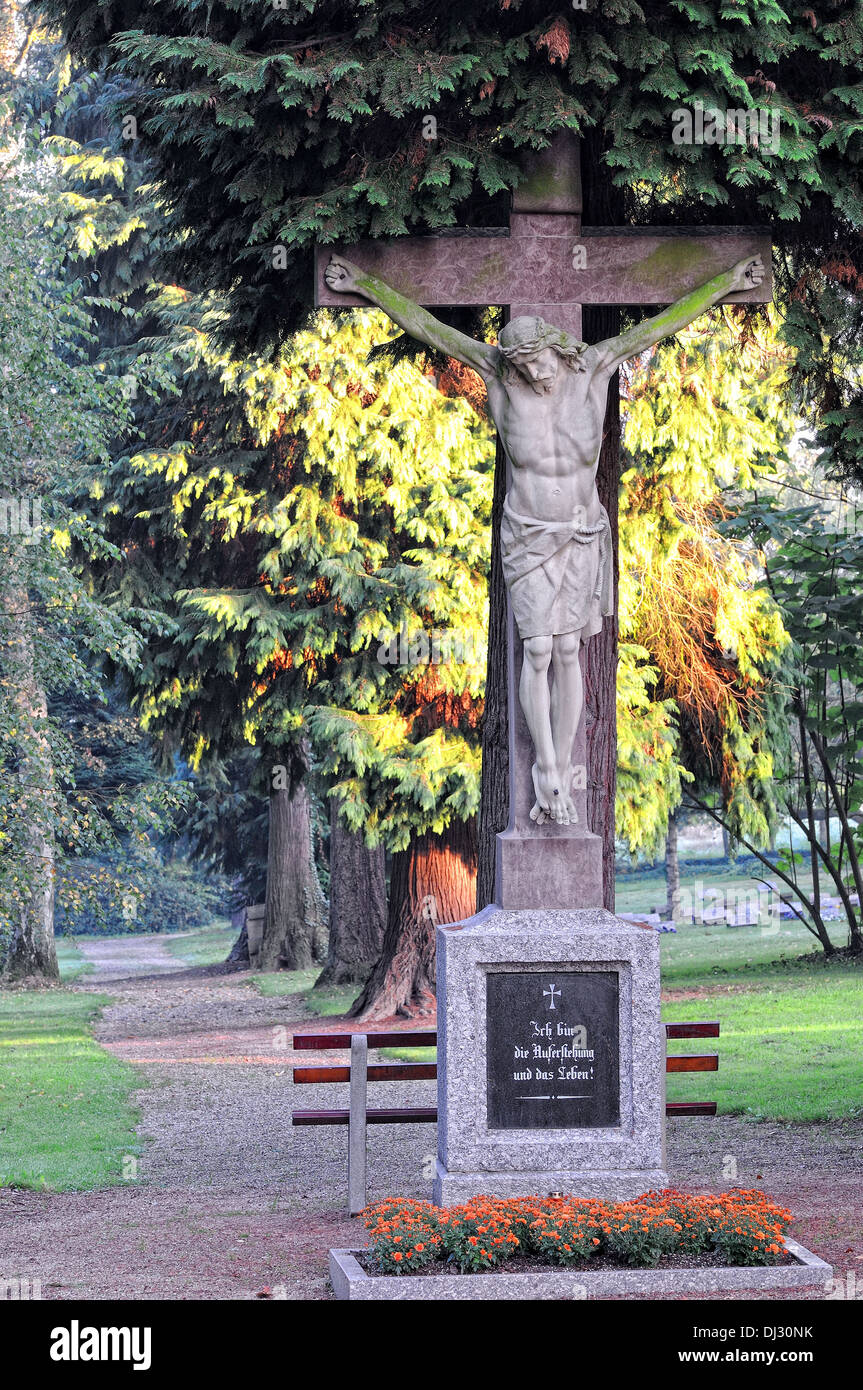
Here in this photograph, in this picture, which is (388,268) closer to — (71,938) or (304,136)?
(304,136)

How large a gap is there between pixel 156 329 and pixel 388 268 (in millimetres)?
15010

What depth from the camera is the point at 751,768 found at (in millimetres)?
18109

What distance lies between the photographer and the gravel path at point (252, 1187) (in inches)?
265

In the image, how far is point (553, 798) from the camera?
7.08 metres

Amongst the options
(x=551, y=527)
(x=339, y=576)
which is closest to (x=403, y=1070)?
(x=551, y=527)

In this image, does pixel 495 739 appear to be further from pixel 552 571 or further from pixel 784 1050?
pixel 784 1050

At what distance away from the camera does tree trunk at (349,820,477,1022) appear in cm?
1698

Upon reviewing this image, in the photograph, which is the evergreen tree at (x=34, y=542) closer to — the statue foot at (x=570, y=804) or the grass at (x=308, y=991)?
the statue foot at (x=570, y=804)

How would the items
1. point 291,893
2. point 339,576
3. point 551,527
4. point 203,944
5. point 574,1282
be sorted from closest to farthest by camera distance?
point 574,1282
point 551,527
point 339,576
point 291,893
point 203,944

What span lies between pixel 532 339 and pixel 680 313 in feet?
3.09

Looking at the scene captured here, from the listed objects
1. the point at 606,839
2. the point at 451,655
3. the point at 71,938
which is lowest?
the point at 71,938

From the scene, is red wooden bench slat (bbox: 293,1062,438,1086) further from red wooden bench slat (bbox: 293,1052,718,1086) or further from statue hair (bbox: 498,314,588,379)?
statue hair (bbox: 498,314,588,379)

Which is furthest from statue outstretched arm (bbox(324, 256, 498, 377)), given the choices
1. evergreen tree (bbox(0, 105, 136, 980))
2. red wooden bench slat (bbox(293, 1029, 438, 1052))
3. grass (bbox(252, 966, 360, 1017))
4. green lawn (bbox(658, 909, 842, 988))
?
green lawn (bbox(658, 909, 842, 988))

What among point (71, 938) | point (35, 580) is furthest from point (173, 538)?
point (71, 938)
